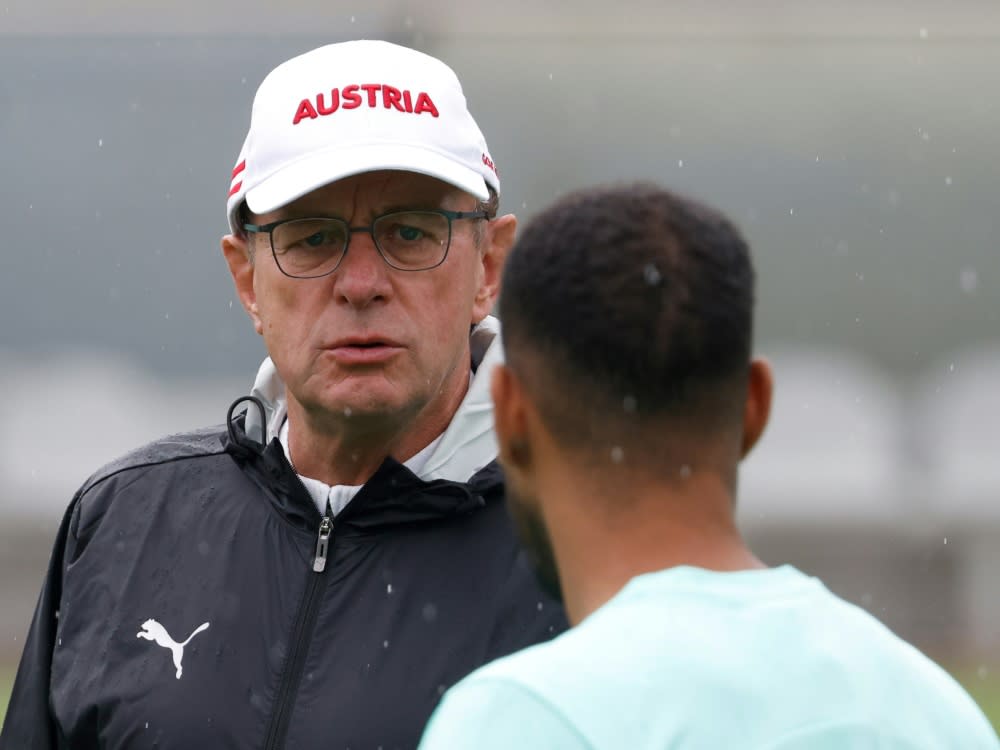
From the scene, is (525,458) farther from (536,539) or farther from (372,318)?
(372,318)

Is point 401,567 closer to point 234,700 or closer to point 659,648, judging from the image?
point 234,700

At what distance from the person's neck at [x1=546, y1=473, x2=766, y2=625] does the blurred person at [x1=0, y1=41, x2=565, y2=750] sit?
0.72 m

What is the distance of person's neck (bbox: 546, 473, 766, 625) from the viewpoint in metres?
1.36

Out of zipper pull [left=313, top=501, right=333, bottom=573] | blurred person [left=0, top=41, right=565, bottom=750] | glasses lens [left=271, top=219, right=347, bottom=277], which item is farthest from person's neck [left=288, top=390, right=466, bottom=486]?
glasses lens [left=271, top=219, right=347, bottom=277]

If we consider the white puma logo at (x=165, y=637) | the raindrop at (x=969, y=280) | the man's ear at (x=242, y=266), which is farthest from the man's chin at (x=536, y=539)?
the raindrop at (x=969, y=280)

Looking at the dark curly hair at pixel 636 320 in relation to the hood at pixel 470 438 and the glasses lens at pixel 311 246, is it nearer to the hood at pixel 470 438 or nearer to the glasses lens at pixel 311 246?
the hood at pixel 470 438

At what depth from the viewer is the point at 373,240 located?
2328 mm

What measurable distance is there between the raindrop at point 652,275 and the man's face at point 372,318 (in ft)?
3.12

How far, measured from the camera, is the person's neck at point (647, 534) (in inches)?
53.4

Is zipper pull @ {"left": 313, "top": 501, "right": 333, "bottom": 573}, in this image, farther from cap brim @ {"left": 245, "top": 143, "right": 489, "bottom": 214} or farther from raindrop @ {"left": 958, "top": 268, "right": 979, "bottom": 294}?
raindrop @ {"left": 958, "top": 268, "right": 979, "bottom": 294}

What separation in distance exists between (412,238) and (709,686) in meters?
1.27

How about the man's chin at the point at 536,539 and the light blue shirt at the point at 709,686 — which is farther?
the man's chin at the point at 536,539

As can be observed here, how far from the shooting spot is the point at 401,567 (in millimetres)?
2172

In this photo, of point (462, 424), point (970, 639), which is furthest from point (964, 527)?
point (462, 424)
